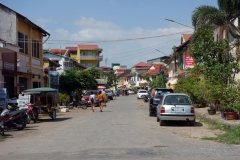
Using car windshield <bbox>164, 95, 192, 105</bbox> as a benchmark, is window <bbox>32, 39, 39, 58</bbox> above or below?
above

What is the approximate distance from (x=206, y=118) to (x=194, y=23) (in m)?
6.99

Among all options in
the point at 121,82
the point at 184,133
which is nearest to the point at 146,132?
the point at 184,133

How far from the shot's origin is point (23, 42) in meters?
32.4

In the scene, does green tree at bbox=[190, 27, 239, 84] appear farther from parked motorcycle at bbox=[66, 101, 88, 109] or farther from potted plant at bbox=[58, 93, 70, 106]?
parked motorcycle at bbox=[66, 101, 88, 109]

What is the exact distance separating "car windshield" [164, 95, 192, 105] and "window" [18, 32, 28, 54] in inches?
632

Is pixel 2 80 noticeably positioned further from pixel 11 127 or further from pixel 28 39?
pixel 11 127

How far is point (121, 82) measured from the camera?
482 ft

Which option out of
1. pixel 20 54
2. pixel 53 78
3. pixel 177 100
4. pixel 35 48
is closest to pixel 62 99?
pixel 53 78

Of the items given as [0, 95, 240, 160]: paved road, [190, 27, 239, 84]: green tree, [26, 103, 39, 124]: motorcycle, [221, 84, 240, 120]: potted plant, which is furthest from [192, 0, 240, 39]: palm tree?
[26, 103, 39, 124]: motorcycle

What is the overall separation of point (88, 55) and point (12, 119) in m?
80.2

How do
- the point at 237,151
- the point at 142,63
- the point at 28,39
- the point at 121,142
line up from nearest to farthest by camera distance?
the point at 237,151
the point at 121,142
the point at 28,39
the point at 142,63

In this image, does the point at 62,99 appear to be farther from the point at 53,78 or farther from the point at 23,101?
the point at 23,101

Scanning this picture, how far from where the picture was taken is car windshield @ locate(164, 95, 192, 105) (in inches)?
755

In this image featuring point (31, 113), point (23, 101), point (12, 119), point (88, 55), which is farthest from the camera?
point (88, 55)
